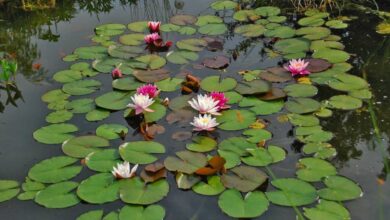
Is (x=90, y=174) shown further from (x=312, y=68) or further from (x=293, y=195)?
(x=312, y=68)

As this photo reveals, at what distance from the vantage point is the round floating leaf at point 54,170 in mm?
2582

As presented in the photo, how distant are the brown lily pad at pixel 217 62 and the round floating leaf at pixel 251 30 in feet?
1.41

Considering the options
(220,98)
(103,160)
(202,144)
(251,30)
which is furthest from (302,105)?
(103,160)

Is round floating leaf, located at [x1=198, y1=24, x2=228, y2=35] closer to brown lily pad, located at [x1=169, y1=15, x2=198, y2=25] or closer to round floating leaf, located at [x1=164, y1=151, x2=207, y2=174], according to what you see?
brown lily pad, located at [x1=169, y1=15, x2=198, y2=25]

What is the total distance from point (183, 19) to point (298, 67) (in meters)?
1.31

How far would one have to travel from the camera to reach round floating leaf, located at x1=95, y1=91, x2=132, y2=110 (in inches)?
124

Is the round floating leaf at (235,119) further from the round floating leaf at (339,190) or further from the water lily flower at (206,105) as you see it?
the round floating leaf at (339,190)

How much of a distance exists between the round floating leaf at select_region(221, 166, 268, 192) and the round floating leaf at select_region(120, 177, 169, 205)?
315 millimetres

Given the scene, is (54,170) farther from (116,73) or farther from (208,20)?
(208,20)

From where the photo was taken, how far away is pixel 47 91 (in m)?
3.41

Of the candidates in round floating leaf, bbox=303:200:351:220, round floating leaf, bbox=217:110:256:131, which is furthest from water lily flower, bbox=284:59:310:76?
round floating leaf, bbox=303:200:351:220

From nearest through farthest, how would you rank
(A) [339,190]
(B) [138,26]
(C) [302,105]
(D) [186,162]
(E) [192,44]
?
(A) [339,190], (D) [186,162], (C) [302,105], (E) [192,44], (B) [138,26]

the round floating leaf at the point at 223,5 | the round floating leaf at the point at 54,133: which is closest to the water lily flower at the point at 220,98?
the round floating leaf at the point at 54,133

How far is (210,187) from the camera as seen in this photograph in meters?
2.47
